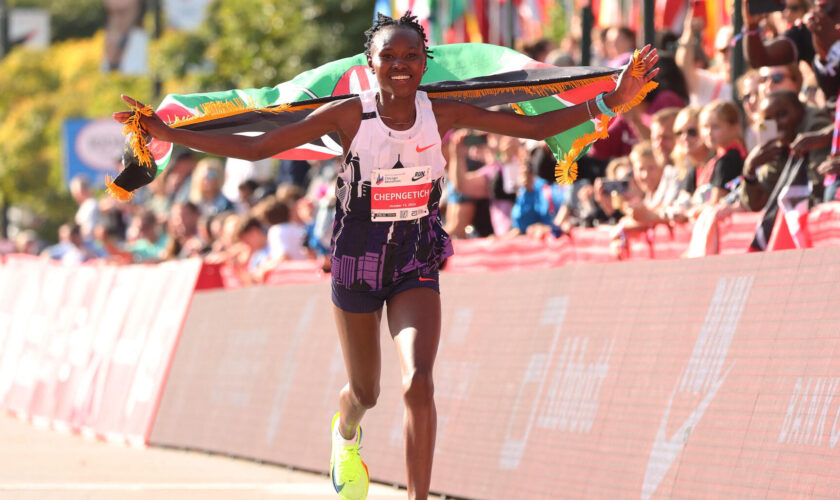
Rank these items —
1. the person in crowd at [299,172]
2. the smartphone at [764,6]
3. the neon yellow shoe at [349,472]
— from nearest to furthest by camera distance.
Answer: the neon yellow shoe at [349,472], the smartphone at [764,6], the person in crowd at [299,172]

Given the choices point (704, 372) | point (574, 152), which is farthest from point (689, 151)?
point (704, 372)

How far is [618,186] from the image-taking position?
10.6 meters

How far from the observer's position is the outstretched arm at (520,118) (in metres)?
7.07

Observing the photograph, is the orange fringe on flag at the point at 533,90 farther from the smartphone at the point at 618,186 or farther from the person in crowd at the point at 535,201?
the person in crowd at the point at 535,201

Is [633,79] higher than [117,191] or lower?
higher

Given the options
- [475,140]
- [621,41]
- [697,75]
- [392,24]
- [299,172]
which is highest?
[392,24]

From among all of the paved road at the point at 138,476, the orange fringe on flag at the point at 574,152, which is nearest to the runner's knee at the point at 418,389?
the orange fringe on flag at the point at 574,152

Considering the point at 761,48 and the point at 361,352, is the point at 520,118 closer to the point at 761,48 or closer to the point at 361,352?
the point at 361,352

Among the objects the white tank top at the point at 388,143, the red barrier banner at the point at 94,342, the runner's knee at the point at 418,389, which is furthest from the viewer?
the red barrier banner at the point at 94,342

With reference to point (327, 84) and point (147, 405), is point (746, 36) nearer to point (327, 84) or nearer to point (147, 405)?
point (327, 84)

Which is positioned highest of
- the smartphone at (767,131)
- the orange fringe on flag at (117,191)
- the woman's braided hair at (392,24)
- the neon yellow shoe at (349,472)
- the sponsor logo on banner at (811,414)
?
the woman's braided hair at (392,24)

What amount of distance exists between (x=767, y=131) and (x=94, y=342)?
303 inches

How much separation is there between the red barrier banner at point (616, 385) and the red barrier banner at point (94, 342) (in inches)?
103

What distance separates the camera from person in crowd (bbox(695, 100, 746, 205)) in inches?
384
